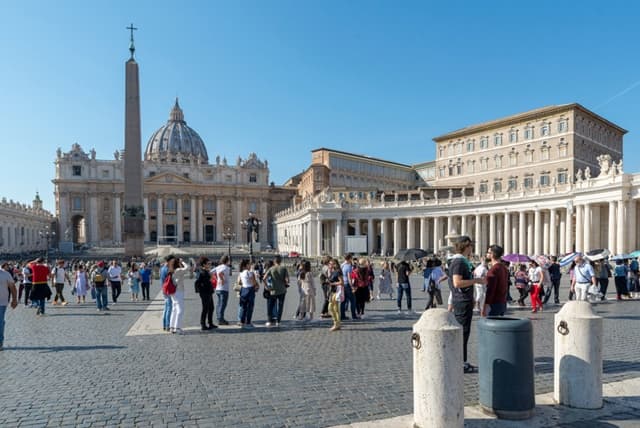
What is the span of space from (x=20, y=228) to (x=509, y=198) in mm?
66601

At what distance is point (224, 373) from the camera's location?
6305 millimetres

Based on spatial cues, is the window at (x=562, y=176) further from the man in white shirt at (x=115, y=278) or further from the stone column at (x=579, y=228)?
the man in white shirt at (x=115, y=278)

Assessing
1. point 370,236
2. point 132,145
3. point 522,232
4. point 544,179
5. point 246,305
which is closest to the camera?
point 246,305

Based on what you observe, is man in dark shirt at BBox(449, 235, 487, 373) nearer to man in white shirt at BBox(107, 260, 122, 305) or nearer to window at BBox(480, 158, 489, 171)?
man in white shirt at BBox(107, 260, 122, 305)

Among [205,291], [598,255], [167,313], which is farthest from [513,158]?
[167,313]

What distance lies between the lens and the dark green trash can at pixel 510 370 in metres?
4.45

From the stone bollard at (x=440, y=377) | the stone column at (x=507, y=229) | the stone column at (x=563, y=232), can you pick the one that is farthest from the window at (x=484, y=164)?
the stone bollard at (x=440, y=377)

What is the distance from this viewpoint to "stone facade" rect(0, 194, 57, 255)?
59222 mm

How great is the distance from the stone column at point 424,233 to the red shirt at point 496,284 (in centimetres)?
4627

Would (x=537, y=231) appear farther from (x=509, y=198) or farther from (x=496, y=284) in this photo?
(x=496, y=284)

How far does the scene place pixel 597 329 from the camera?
15.7 feet

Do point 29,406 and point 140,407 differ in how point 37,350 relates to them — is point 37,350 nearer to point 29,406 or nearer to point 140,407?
point 29,406

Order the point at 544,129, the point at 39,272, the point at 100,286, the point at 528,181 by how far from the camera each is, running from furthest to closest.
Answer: the point at 528,181
the point at 544,129
the point at 100,286
the point at 39,272

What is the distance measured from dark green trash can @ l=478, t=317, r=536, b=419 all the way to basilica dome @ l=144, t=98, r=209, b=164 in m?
112
